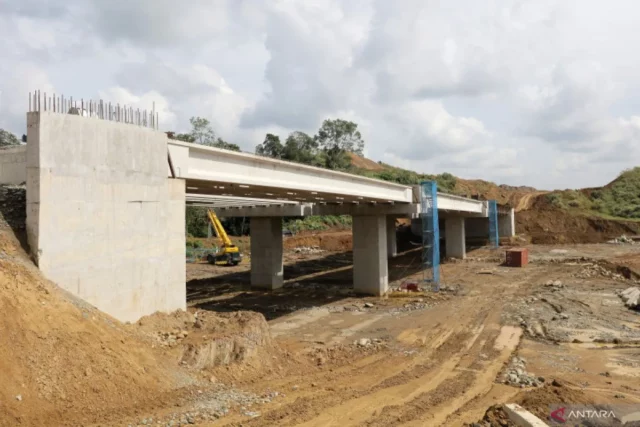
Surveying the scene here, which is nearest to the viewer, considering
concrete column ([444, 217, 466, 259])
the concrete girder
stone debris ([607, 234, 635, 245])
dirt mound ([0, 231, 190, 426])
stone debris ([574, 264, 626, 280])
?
dirt mound ([0, 231, 190, 426])

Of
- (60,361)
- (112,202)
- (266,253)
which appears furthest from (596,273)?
(60,361)

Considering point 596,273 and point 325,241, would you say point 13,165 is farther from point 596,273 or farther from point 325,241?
point 325,241

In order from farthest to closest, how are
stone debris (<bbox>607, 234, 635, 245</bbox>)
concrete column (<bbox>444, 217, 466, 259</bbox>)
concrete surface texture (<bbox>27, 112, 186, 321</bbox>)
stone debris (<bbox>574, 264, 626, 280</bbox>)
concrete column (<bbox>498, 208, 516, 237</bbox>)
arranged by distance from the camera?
concrete column (<bbox>498, 208, 516, 237</bbox>) < stone debris (<bbox>607, 234, 635, 245</bbox>) < concrete column (<bbox>444, 217, 466, 259</bbox>) < stone debris (<bbox>574, 264, 626, 280</bbox>) < concrete surface texture (<bbox>27, 112, 186, 321</bbox>)

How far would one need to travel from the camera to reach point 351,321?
917 inches

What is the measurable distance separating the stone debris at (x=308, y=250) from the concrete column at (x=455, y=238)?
16.4 meters

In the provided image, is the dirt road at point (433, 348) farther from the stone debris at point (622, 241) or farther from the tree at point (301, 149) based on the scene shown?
the tree at point (301, 149)

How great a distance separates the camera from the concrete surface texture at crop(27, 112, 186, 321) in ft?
33.4

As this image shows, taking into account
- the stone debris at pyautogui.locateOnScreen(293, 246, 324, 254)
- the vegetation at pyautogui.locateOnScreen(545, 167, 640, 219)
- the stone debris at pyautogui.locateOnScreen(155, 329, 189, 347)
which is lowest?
the stone debris at pyautogui.locateOnScreen(293, 246, 324, 254)

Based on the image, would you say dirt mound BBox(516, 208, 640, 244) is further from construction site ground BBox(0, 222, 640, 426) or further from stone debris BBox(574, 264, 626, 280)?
construction site ground BBox(0, 222, 640, 426)

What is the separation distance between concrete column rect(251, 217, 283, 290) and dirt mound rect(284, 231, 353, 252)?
2677 centimetres

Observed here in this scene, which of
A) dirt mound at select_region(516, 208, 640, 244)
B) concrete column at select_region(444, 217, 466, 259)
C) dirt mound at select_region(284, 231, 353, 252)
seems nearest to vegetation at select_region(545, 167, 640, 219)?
dirt mound at select_region(516, 208, 640, 244)

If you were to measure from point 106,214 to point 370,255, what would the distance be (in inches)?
860

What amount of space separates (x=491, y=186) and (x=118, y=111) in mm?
106265

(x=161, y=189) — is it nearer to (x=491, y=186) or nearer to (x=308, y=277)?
(x=308, y=277)
